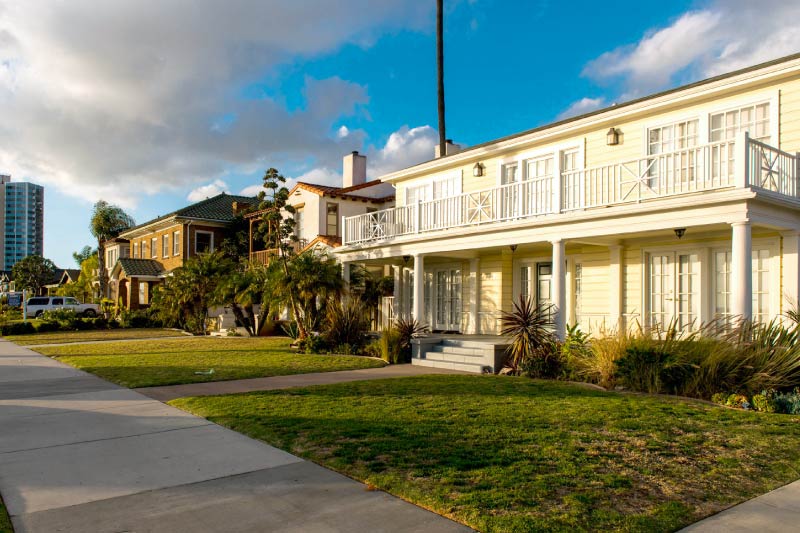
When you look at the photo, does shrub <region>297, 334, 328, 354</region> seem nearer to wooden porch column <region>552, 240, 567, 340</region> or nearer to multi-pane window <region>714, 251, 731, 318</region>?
wooden porch column <region>552, 240, 567, 340</region>

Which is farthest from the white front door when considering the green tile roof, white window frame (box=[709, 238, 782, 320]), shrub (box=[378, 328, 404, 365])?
the green tile roof

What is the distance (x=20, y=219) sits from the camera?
15712 cm

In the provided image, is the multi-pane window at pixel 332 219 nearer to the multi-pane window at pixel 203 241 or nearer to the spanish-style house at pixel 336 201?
the spanish-style house at pixel 336 201

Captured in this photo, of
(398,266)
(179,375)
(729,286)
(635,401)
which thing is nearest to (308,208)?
(398,266)

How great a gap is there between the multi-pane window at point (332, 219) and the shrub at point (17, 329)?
13550 mm

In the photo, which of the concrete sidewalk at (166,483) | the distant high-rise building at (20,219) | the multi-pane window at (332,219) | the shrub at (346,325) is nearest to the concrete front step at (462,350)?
the shrub at (346,325)

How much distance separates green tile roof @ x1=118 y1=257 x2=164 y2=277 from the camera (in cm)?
3812

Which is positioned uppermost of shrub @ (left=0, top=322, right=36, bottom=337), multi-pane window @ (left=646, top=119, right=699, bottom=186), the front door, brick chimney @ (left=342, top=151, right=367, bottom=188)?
brick chimney @ (left=342, top=151, right=367, bottom=188)

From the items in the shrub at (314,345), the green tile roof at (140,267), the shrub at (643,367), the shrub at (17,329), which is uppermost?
the green tile roof at (140,267)

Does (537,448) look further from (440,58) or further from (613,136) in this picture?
(440,58)

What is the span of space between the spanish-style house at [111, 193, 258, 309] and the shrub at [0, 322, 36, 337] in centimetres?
962

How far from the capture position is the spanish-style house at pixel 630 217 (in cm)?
1159

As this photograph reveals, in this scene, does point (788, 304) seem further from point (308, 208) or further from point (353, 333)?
point (308, 208)

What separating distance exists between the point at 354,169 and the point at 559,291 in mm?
17153
